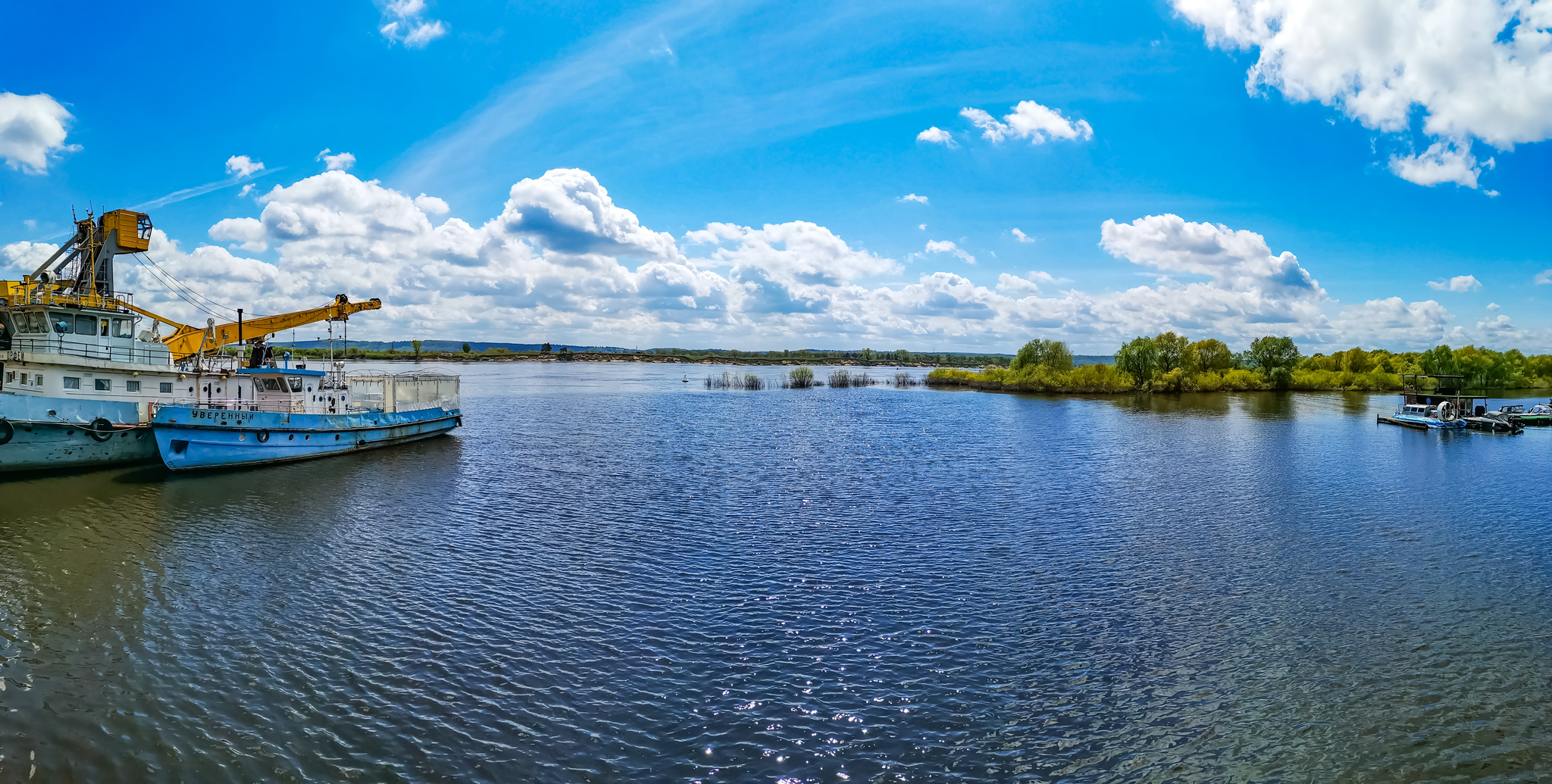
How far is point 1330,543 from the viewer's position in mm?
23922

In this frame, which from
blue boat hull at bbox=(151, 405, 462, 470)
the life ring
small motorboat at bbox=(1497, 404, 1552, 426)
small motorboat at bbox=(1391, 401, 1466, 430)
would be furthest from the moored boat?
small motorboat at bbox=(1497, 404, 1552, 426)

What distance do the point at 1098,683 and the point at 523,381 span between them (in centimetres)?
13780

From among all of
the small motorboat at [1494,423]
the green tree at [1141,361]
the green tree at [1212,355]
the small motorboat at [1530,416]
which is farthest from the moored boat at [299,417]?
the green tree at [1212,355]

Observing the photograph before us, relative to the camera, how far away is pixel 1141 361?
11525 centimetres

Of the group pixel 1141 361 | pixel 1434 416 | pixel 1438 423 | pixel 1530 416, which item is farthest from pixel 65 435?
pixel 1141 361

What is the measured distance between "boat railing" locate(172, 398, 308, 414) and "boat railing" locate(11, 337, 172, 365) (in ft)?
7.57

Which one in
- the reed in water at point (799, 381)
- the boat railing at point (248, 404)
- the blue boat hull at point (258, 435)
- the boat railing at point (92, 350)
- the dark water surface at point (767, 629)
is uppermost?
the boat railing at point (92, 350)

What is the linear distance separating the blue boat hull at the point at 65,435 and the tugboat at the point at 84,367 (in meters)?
0.03

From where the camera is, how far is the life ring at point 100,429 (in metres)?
33.4

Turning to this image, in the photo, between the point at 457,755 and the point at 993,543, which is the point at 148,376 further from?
the point at 993,543

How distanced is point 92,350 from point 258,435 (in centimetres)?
799

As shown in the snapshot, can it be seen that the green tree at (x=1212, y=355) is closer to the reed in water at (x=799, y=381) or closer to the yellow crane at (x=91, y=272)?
the reed in water at (x=799, y=381)

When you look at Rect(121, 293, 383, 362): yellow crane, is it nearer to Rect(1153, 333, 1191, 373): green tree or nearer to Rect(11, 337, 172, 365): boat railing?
Rect(11, 337, 172, 365): boat railing

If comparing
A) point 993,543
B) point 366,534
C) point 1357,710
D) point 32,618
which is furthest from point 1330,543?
point 32,618
